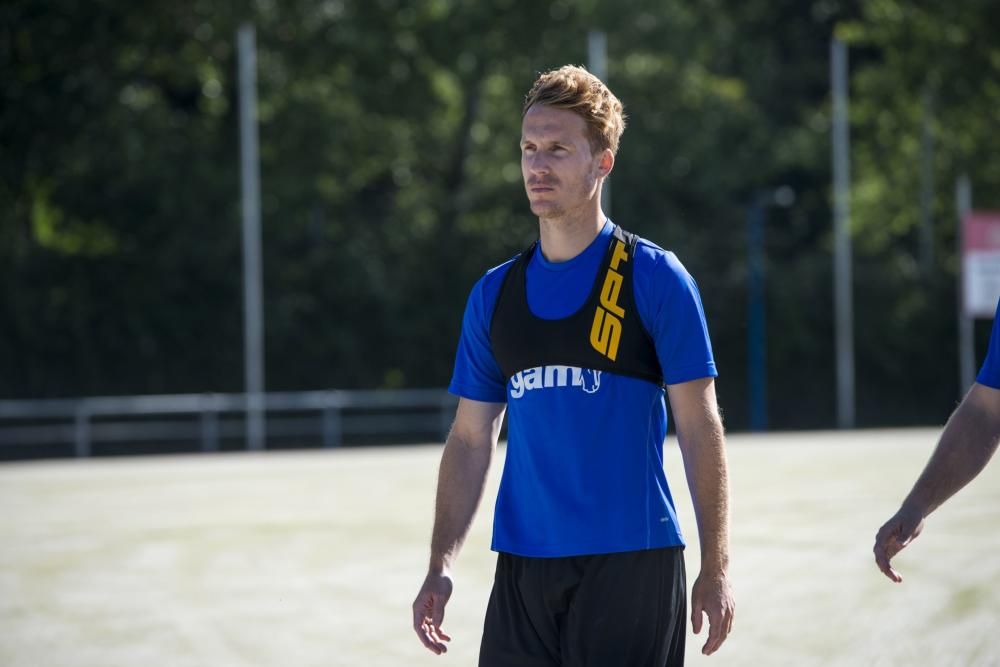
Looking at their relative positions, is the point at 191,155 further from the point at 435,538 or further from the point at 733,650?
the point at 435,538

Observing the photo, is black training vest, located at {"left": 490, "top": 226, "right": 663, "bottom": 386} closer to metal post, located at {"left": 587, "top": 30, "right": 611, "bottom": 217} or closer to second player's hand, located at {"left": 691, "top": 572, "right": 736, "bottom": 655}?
second player's hand, located at {"left": 691, "top": 572, "right": 736, "bottom": 655}

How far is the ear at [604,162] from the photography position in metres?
4.11

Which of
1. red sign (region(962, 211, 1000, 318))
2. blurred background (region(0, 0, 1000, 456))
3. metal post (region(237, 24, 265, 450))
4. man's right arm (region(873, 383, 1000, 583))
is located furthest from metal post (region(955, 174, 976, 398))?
man's right arm (region(873, 383, 1000, 583))

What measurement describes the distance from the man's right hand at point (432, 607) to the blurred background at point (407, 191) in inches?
983

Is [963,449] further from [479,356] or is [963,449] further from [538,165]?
[538,165]

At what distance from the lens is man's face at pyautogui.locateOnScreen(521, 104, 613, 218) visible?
405 cm

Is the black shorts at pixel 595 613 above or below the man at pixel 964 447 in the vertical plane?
below

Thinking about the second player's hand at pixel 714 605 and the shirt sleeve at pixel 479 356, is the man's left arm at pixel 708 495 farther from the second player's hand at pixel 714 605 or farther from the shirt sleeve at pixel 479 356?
the shirt sleeve at pixel 479 356

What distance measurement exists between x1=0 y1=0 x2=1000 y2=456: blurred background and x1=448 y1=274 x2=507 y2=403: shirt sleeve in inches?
982

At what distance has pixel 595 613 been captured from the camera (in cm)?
395

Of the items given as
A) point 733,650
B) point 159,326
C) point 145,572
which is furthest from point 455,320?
point 733,650

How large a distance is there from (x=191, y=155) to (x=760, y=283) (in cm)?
1356

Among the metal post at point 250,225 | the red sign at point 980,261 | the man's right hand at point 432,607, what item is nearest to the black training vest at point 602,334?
the man's right hand at point 432,607

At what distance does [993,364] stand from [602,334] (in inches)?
51.1
